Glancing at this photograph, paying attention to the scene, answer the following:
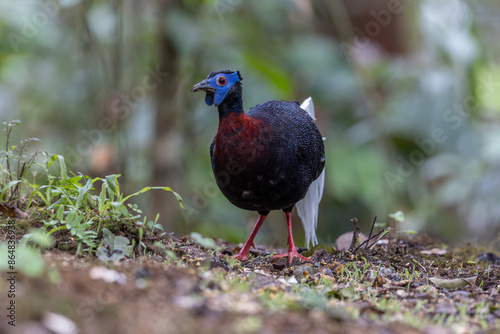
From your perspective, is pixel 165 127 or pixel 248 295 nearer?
pixel 248 295

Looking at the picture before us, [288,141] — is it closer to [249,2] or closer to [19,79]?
[249,2]

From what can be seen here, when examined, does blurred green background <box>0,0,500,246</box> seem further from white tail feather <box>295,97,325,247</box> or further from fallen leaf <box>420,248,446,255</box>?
fallen leaf <box>420,248,446,255</box>

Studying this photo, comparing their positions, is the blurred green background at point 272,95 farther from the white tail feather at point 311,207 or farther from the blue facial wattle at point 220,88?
the blue facial wattle at point 220,88

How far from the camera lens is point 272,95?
6938 mm

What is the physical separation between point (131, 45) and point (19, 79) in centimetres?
260

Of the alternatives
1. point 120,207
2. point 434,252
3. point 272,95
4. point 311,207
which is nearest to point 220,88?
point 120,207

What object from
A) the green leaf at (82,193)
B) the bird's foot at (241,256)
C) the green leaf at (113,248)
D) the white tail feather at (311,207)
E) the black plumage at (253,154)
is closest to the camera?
the green leaf at (113,248)

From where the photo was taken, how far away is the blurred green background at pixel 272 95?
6383 millimetres

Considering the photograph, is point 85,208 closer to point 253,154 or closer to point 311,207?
point 253,154

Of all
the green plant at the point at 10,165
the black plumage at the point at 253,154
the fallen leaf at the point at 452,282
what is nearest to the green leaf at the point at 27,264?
the green plant at the point at 10,165

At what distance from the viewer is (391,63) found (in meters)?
7.69

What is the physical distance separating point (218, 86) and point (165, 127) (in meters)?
2.37

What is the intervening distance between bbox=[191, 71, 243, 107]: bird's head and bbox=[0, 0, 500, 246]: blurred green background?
2007 millimetres

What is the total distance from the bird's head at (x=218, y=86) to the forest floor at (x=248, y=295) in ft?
3.44
